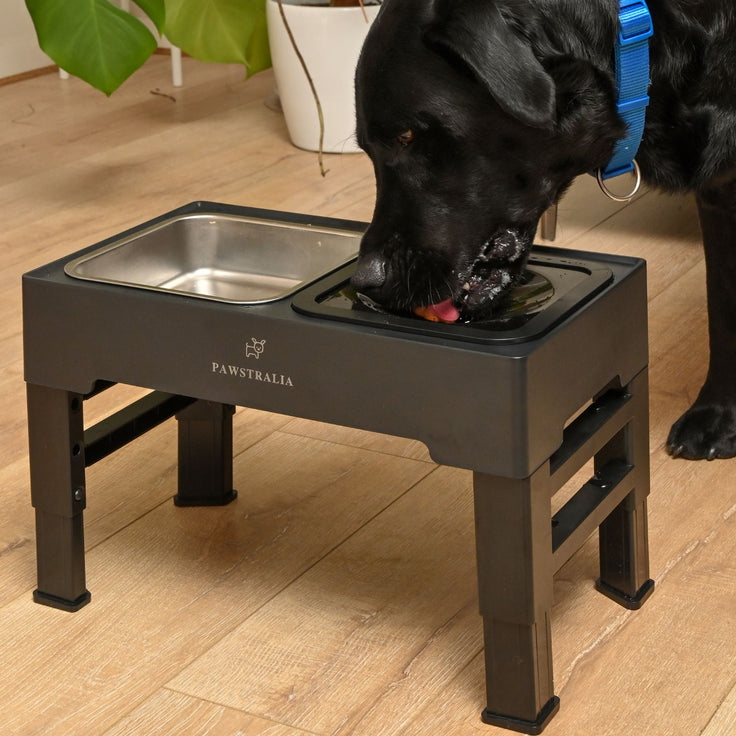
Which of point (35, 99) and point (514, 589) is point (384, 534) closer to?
point (514, 589)

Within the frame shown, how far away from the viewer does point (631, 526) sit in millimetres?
1283

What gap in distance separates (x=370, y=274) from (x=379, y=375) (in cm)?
14

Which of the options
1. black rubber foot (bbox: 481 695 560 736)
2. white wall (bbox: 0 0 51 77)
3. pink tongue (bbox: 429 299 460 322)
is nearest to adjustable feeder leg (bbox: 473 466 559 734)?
black rubber foot (bbox: 481 695 560 736)

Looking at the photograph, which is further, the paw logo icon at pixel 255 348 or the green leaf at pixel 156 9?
the green leaf at pixel 156 9

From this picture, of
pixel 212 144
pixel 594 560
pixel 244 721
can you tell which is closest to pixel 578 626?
pixel 594 560

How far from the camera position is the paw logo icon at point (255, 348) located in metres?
1.10

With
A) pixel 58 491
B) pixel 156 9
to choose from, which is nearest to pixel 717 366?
pixel 58 491

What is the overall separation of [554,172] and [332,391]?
34cm

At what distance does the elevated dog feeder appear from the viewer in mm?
1037

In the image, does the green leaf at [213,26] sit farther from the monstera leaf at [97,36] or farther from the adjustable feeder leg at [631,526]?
the adjustable feeder leg at [631,526]

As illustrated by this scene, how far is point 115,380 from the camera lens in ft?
3.86

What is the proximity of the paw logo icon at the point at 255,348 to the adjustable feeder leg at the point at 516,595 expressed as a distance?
8.9 inches

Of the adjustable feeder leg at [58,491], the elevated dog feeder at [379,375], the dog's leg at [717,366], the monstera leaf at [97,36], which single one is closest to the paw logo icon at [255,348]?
the elevated dog feeder at [379,375]

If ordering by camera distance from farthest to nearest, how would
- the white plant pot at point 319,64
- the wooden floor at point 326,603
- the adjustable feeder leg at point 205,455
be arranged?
the white plant pot at point 319,64
the adjustable feeder leg at point 205,455
the wooden floor at point 326,603
